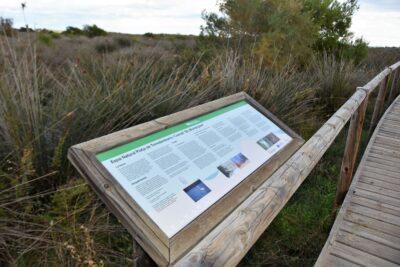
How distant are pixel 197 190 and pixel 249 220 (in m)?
0.65

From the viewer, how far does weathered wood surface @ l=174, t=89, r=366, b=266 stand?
107 cm

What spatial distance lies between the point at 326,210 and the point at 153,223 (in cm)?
249

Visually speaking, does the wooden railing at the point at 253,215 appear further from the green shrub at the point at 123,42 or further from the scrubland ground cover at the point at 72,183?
the green shrub at the point at 123,42

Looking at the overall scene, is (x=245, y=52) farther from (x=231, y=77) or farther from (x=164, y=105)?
(x=164, y=105)

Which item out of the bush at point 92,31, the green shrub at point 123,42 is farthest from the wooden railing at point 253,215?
the bush at point 92,31

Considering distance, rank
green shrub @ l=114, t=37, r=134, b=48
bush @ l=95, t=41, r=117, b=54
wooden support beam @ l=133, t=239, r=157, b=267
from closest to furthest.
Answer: wooden support beam @ l=133, t=239, r=157, b=267, bush @ l=95, t=41, r=117, b=54, green shrub @ l=114, t=37, r=134, b=48

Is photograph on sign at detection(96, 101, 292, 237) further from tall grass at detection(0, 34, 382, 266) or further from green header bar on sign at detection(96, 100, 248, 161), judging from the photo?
tall grass at detection(0, 34, 382, 266)

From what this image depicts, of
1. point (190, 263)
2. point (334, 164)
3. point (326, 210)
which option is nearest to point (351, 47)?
point (334, 164)

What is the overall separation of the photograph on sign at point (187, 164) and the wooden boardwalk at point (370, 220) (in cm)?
91

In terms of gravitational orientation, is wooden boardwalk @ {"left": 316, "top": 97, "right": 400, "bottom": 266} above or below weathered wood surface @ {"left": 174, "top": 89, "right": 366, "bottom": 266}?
below

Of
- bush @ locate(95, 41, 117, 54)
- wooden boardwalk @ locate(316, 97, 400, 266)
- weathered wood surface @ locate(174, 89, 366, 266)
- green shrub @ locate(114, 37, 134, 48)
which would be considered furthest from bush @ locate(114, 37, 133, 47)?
weathered wood surface @ locate(174, 89, 366, 266)

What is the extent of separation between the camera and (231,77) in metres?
4.79

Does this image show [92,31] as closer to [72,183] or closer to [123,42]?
[123,42]

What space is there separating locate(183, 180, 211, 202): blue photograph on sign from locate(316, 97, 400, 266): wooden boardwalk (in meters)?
1.12
